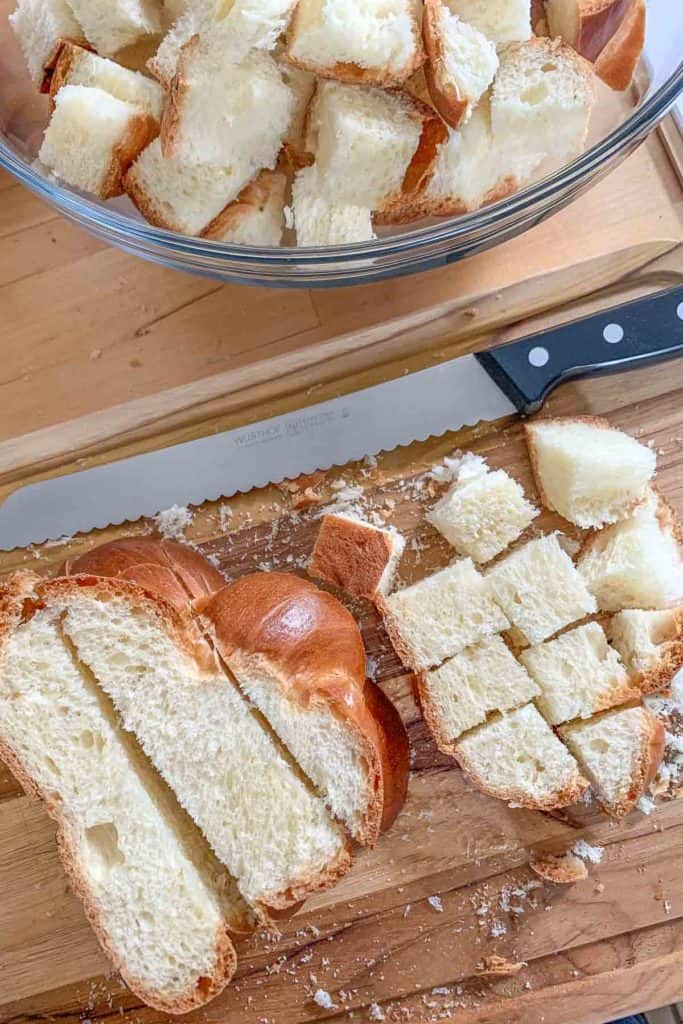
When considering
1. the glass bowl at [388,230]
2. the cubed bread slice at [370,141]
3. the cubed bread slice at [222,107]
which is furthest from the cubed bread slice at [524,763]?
the cubed bread slice at [222,107]

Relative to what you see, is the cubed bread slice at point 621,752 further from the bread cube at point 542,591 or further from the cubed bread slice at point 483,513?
the cubed bread slice at point 483,513

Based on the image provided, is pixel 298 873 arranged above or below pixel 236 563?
below

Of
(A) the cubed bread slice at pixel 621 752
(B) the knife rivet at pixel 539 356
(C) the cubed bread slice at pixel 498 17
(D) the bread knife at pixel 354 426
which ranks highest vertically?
(C) the cubed bread slice at pixel 498 17

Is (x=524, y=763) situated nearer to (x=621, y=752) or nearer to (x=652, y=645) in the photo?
(x=621, y=752)

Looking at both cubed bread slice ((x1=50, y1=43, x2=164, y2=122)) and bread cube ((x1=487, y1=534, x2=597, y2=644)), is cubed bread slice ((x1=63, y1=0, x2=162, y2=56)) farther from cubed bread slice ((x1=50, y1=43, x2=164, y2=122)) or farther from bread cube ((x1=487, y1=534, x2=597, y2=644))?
bread cube ((x1=487, y1=534, x2=597, y2=644))

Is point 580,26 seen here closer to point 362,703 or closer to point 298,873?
point 362,703

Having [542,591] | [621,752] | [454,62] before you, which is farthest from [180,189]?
[621,752]

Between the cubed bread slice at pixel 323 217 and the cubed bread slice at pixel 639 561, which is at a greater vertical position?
the cubed bread slice at pixel 323 217

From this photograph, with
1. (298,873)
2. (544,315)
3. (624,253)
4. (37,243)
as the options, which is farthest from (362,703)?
(37,243)
